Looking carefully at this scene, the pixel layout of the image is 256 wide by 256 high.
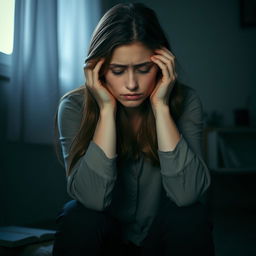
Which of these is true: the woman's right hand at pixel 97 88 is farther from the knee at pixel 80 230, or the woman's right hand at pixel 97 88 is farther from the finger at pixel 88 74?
the knee at pixel 80 230

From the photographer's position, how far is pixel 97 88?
4.12 ft

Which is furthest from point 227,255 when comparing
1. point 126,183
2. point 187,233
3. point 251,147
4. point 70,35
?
point 251,147

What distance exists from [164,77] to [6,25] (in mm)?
934

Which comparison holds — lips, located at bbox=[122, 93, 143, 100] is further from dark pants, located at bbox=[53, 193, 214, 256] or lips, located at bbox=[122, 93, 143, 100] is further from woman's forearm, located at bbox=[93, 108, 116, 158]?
dark pants, located at bbox=[53, 193, 214, 256]

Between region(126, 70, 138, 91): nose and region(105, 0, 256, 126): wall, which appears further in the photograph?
region(105, 0, 256, 126): wall

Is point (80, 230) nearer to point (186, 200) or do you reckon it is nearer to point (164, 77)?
point (186, 200)

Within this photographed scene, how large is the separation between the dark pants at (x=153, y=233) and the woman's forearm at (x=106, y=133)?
174 mm

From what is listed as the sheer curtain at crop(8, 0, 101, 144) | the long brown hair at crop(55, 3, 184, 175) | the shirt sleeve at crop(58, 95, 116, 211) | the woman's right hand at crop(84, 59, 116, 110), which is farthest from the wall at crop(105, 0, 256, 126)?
the shirt sleeve at crop(58, 95, 116, 211)

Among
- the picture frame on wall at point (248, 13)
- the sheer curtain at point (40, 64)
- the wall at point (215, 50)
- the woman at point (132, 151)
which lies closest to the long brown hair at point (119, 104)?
the woman at point (132, 151)

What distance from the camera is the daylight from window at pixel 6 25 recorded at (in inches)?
72.9

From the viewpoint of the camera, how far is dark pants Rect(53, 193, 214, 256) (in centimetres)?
105

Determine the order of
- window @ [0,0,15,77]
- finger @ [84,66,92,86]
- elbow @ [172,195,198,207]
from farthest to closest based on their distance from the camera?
1. window @ [0,0,15,77]
2. finger @ [84,66,92,86]
3. elbow @ [172,195,198,207]

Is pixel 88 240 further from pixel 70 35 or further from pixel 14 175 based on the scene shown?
pixel 70 35

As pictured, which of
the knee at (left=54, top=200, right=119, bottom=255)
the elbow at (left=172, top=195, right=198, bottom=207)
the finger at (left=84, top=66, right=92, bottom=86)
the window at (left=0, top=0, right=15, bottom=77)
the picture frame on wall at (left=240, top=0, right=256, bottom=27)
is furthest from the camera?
the picture frame on wall at (left=240, top=0, right=256, bottom=27)
